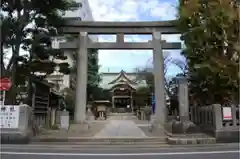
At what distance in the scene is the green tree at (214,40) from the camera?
14.2 m

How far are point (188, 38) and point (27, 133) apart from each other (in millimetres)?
10019

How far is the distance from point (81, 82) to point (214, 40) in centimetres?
853

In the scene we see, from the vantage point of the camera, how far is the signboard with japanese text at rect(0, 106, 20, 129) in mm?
13109

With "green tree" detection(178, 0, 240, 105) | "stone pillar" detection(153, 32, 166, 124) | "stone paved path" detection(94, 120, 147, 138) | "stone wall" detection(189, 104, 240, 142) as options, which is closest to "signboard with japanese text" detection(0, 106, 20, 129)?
"stone paved path" detection(94, 120, 147, 138)

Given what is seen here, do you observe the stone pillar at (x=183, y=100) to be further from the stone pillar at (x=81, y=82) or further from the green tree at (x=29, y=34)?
the green tree at (x=29, y=34)

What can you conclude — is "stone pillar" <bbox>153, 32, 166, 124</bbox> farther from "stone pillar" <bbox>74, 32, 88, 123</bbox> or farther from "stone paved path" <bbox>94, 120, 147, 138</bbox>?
"stone pillar" <bbox>74, 32, 88, 123</bbox>

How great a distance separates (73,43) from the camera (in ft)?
62.2

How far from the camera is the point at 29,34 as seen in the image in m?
16.5

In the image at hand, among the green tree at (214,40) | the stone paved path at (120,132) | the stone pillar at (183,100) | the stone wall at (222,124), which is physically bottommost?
the stone paved path at (120,132)

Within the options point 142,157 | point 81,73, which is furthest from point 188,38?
point 142,157

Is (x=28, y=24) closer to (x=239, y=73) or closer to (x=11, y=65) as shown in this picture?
(x=11, y=65)

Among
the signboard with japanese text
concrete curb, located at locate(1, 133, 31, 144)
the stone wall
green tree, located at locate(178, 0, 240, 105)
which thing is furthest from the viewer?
green tree, located at locate(178, 0, 240, 105)

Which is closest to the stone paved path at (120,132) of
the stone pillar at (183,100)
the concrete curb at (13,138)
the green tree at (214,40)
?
the stone pillar at (183,100)

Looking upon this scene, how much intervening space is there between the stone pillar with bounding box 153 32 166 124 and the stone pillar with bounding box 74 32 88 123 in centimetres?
457
